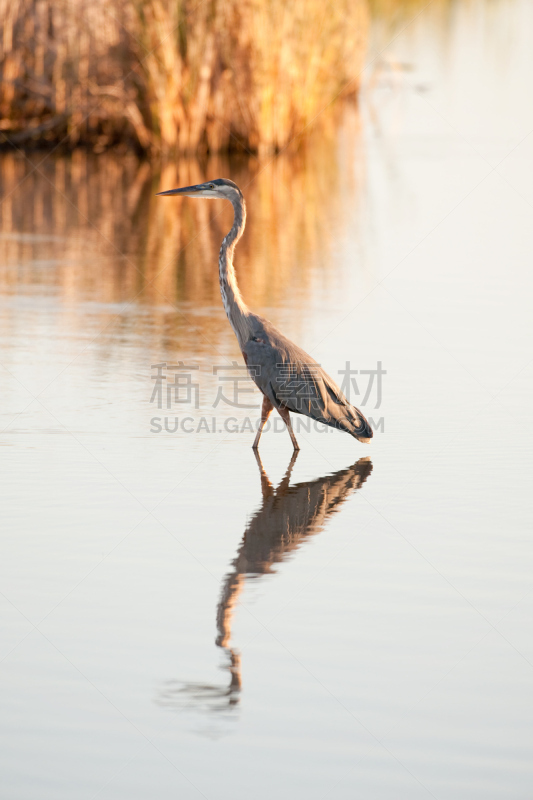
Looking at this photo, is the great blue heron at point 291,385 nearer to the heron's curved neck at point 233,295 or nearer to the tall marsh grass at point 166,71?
the heron's curved neck at point 233,295

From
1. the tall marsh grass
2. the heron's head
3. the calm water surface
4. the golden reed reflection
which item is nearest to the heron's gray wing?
the calm water surface

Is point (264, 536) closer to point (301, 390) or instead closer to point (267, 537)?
point (267, 537)

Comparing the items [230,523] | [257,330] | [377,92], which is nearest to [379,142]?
[377,92]

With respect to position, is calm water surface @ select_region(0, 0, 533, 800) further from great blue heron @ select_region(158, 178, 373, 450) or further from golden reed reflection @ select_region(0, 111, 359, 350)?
great blue heron @ select_region(158, 178, 373, 450)

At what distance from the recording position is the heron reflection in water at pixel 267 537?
4.14 m

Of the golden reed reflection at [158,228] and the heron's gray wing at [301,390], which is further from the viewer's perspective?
the golden reed reflection at [158,228]

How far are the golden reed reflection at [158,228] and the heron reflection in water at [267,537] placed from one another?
360 centimetres

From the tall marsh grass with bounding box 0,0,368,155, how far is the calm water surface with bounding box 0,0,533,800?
5.84 m

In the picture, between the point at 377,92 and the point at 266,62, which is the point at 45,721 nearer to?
the point at 266,62

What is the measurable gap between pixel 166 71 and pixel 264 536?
47.0ft

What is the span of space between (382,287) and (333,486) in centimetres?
578

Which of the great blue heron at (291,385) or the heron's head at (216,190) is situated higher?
the heron's head at (216,190)

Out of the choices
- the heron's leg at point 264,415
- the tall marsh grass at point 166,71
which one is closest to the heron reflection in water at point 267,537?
the heron's leg at point 264,415

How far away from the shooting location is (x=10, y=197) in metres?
17.0
